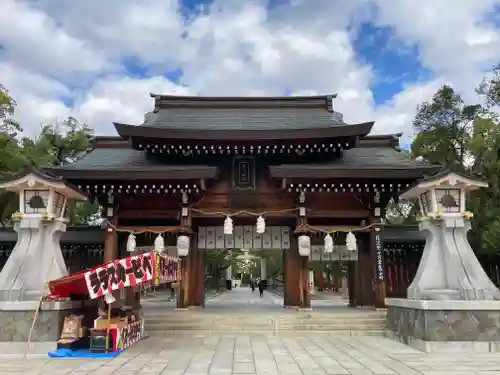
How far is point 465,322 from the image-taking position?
9875 mm

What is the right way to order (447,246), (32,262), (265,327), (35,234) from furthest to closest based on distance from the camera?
(265,327) → (35,234) → (447,246) → (32,262)

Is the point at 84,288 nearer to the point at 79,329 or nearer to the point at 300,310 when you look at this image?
the point at 79,329

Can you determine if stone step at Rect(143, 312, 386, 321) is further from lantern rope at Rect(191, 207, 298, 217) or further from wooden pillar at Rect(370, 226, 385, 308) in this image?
lantern rope at Rect(191, 207, 298, 217)

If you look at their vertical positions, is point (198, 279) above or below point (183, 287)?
above

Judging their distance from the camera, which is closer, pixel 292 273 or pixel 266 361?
pixel 266 361

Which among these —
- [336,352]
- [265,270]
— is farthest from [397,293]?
[265,270]

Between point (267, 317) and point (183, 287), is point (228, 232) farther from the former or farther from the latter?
point (267, 317)

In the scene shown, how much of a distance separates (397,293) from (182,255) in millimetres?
8293

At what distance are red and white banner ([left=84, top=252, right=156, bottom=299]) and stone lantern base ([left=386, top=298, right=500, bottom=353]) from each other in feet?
21.5

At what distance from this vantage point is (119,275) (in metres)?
9.47

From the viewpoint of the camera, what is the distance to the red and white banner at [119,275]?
9.20 m

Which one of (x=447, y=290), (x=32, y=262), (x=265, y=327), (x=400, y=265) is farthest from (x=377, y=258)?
(x=32, y=262)

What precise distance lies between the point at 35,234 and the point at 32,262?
0.79 meters

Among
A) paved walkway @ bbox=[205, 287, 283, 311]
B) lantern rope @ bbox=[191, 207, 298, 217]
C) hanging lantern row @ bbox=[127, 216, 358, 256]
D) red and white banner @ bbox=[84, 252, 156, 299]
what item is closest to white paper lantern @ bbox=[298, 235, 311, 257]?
hanging lantern row @ bbox=[127, 216, 358, 256]
